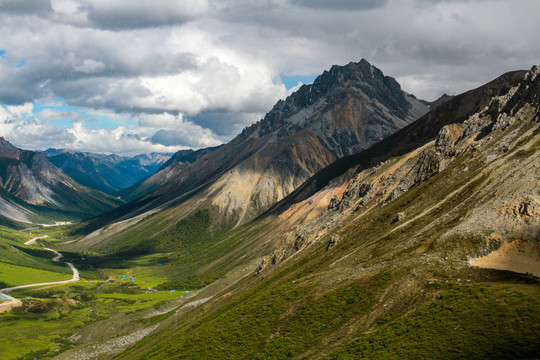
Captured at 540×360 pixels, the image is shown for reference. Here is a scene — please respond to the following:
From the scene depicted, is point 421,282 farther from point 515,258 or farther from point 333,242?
point 333,242

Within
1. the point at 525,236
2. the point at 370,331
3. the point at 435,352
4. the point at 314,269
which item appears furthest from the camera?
the point at 314,269

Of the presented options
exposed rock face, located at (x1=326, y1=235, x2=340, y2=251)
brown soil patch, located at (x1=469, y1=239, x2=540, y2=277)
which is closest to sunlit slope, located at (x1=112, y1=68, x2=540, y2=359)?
exposed rock face, located at (x1=326, y1=235, x2=340, y2=251)

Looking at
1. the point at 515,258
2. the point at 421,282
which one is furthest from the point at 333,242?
the point at 515,258

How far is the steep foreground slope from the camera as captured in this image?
5994 cm

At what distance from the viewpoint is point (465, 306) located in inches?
2473

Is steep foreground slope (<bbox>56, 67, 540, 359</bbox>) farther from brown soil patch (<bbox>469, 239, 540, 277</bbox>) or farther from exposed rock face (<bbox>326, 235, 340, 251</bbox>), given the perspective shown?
exposed rock face (<bbox>326, 235, 340, 251</bbox>)

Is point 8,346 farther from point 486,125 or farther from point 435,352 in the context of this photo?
point 486,125

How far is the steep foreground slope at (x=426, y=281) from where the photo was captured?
2360 inches

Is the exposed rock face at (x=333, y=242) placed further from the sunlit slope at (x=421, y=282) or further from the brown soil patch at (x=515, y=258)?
the brown soil patch at (x=515, y=258)

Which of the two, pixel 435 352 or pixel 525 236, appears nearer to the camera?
pixel 435 352

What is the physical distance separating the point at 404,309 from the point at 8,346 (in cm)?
16049

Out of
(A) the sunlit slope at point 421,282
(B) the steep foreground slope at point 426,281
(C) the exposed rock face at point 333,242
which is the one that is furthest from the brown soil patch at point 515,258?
(C) the exposed rock face at point 333,242

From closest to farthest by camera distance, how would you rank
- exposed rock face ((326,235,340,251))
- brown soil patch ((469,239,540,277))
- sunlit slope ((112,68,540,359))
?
sunlit slope ((112,68,540,359)) → brown soil patch ((469,239,540,277)) → exposed rock face ((326,235,340,251))

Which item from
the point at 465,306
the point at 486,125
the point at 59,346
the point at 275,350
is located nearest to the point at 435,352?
the point at 465,306
